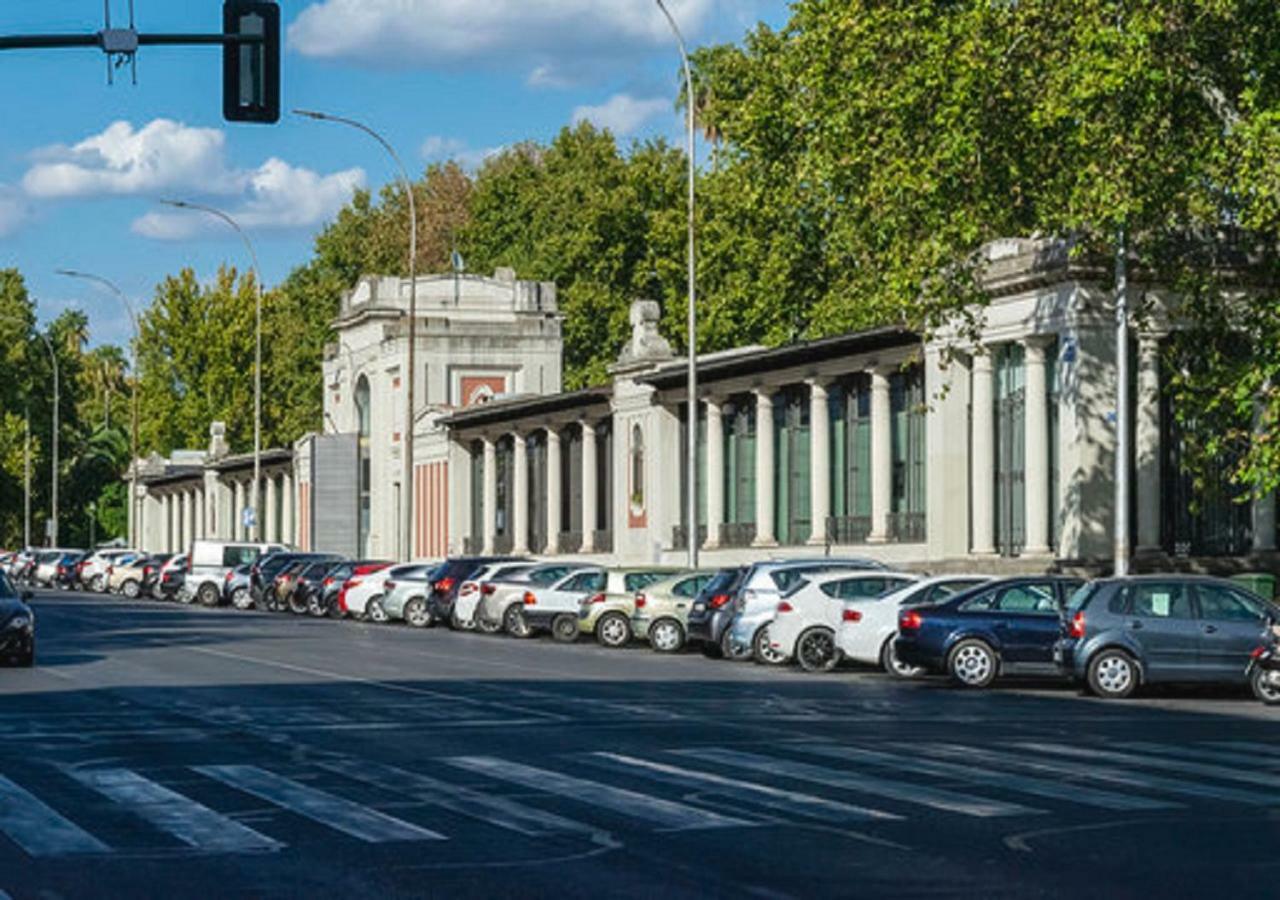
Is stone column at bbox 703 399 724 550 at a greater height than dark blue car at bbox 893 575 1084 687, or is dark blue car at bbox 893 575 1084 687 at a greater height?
stone column at bbox 703 399 724 550

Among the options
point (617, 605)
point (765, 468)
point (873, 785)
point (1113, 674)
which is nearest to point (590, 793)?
point (873, 785)

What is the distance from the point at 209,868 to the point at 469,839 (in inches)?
70.4

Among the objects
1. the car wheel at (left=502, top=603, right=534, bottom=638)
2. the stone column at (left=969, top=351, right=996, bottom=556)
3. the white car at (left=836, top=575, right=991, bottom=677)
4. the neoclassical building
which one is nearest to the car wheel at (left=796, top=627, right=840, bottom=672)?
the white car at (left=836, top=575, right=991, bottom=677)

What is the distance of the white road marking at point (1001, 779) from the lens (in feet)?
53.6

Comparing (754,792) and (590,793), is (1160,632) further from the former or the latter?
(590,793)

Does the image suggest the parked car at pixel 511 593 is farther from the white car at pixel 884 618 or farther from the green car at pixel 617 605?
the white car at pixel 884 618

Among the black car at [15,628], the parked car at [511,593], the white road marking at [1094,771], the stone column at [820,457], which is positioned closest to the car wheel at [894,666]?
the black car at [15,628]

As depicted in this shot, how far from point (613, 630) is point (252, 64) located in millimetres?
24943

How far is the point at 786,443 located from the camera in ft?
202

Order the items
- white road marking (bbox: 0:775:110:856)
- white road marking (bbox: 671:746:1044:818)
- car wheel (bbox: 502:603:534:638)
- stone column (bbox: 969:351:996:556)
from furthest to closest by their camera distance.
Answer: stone column (bbox: 969:351:996:556)
car wheel (bbox: 502:603:534:638)
white road marking (bbox: 671:746:1044:818)
white road marking (bbox: 0:775:110:856)

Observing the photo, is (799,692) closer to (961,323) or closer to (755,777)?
(755,777)

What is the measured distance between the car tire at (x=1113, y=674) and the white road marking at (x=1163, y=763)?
26.4 ft

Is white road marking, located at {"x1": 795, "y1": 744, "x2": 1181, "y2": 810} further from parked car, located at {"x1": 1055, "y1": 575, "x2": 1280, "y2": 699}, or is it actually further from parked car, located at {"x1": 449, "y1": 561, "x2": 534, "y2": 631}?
parked car, located at {"x1": 449, "y1": 561, "x2": 534, "y2": 631}

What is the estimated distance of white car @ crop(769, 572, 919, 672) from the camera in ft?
114
